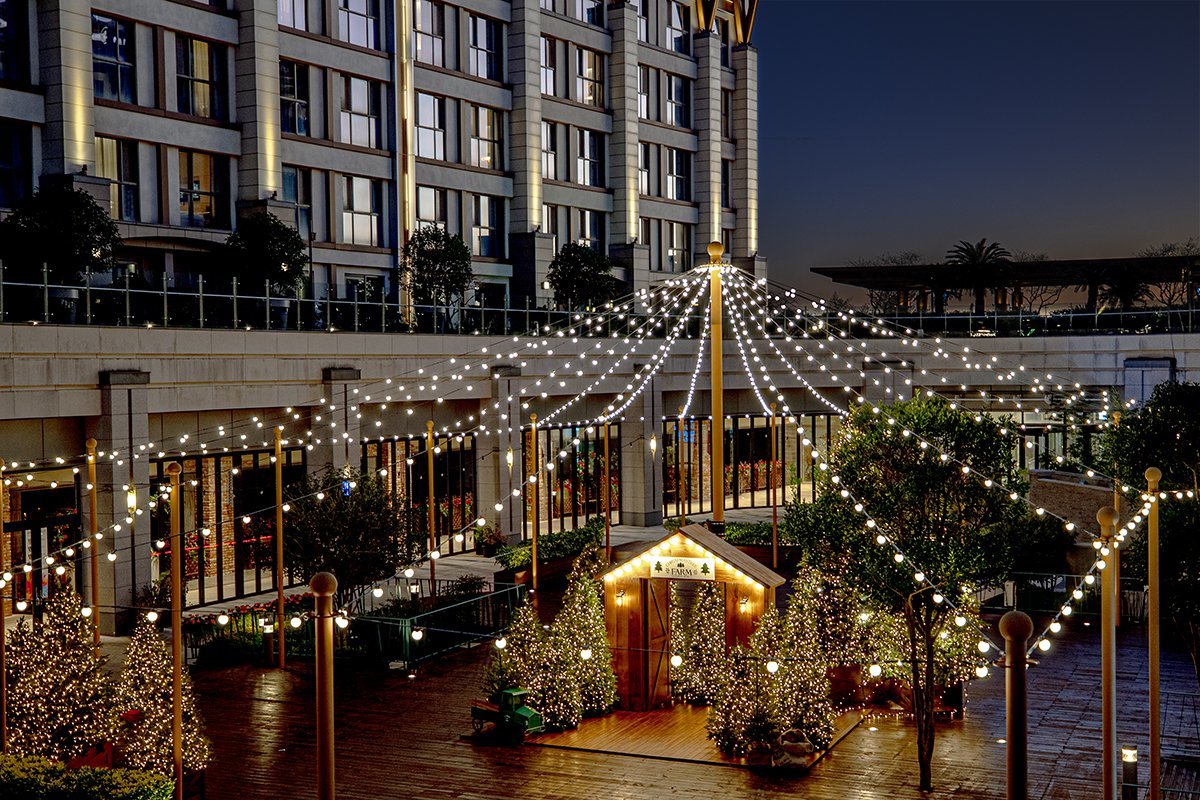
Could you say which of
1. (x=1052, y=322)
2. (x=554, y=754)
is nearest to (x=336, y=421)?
(x=554, y=754)

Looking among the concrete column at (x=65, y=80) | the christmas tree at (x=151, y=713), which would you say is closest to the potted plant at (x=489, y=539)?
the concrete column at (x=65, y=80)

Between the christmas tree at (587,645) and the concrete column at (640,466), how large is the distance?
21676mm

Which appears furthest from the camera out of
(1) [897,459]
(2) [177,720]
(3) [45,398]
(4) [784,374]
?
(4) [784,374]

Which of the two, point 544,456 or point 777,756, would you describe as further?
point 544,456

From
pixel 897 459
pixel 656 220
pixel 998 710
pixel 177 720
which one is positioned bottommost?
pixel 998 710

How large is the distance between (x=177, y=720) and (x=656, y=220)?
4133 centimetres

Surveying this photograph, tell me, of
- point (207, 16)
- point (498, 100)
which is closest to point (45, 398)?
point (207, 16)

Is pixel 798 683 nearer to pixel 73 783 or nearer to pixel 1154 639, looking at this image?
pixel 1154 639

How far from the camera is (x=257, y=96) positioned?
1388 inches

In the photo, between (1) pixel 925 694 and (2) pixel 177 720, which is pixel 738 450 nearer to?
(1) pixel 925 694

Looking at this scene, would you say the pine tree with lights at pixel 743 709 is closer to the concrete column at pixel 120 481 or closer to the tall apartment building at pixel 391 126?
the concrete column at pixel 120 481

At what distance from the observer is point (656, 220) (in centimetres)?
5359

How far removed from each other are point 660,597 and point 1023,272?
4370 centimetres

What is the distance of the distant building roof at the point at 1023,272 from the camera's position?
177ft
